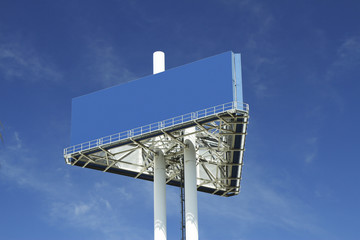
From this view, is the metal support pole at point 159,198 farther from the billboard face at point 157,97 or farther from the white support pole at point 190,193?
the billboard face at point 157,97

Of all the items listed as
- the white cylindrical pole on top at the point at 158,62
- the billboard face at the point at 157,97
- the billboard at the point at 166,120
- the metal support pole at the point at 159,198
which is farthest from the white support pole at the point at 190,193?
the white cylindrical pole on top at the point at 158,62

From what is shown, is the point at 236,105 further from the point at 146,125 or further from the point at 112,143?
the point at 112,143

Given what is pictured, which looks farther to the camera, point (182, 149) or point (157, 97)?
point (182, 149)

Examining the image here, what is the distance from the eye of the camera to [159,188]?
70.2m

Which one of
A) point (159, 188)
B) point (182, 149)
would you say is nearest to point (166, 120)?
point (182, 149)

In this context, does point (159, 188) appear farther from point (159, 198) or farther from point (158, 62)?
point (158, 62)

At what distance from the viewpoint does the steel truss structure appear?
2442 inches

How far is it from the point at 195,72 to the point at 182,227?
1885 centimetres

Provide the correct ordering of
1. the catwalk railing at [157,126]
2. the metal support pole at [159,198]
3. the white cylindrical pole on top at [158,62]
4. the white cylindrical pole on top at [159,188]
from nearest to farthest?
the catwalk railing at [157,126] < the metal support pole at [159,198] < the white cylindrical pole on top at [159,188] < the white cylindrical pole on top at [158,62]

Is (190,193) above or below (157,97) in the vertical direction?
below

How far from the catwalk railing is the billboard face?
22.1 inches

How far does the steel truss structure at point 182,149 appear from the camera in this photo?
62031mm

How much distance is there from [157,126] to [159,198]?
10371 millimetres

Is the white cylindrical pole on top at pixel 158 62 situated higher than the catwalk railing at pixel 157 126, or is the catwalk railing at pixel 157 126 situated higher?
the white cylindrical pole on top at pixel 158 62
